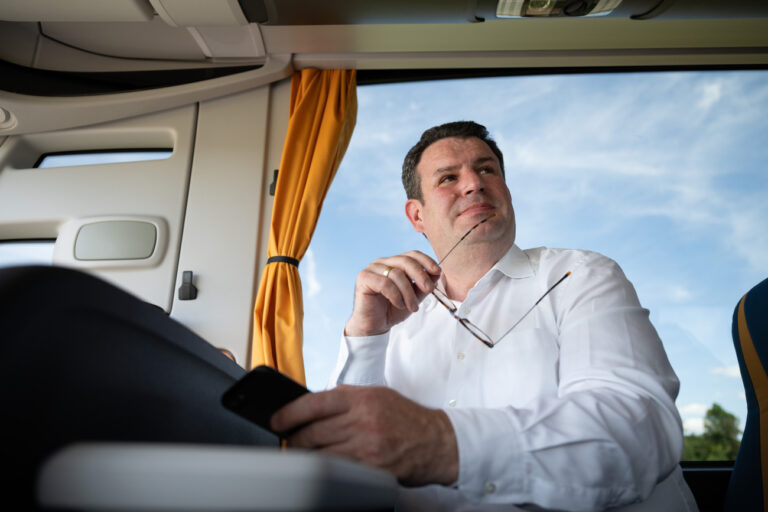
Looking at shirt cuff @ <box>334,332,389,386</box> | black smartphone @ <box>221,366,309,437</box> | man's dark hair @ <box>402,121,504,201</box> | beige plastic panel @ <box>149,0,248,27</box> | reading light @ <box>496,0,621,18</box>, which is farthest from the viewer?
beige plastic panel @ <box>149,0,248,27</box>

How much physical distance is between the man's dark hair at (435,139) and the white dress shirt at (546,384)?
423 mm

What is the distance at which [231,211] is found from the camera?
8.09 feet

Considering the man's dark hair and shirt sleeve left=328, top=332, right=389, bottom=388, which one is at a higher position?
the man's dark hair

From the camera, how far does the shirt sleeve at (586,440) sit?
0.61 m

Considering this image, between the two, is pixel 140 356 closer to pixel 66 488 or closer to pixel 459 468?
pixel 66 488

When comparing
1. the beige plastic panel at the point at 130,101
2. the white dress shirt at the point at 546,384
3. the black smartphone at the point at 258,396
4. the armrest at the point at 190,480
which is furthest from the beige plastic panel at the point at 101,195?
the armrest at the point at 190,480

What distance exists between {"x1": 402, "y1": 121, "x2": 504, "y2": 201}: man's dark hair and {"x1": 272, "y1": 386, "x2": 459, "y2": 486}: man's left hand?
109 centimetres

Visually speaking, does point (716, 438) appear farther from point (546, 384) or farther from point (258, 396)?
point (258, 396)

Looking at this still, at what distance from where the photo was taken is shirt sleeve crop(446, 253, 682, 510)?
612 mm

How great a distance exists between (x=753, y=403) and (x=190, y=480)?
1182 millimetres

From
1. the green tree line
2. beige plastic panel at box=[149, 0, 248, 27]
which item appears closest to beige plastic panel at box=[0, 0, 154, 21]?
beige plastic panel at box=[149, 0, 248, 27]

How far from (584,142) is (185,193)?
1999mm

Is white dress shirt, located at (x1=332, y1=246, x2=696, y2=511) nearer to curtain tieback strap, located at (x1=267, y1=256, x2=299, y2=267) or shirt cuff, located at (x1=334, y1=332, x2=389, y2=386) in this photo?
shirt cuff, located at (x1=334, y1=332, x2=389, y2=386)

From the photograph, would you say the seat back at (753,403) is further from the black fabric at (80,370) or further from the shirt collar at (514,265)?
the black fabric at (80,370)
